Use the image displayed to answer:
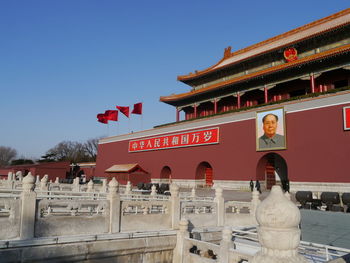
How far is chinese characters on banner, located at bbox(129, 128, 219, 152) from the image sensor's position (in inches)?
838

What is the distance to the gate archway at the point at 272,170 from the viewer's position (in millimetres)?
18328

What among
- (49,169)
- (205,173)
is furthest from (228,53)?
(49,169)

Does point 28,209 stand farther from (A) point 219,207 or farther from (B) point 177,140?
→ (B) point 177,140

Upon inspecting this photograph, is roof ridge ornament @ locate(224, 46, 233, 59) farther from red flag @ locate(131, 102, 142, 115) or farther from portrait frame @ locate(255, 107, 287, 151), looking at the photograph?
portrait frame @ locate(255, 107, 287, 151)

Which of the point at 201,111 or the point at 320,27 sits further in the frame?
the point at 201,111

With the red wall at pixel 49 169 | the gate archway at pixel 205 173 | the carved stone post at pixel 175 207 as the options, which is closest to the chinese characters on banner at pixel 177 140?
the gate archway at pixel 205 173

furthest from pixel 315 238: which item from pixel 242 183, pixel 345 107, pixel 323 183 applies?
pixel 242 183

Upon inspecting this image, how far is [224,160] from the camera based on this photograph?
2012 centimetres

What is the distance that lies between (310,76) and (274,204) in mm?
18397

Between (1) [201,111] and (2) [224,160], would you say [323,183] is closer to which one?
(2) [224,160]

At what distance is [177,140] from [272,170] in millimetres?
7777

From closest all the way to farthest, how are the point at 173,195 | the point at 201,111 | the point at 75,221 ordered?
the point at 75,221, the point at 173,195, the point at 201,111

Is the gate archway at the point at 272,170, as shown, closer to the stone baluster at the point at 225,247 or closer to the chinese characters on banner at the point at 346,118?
the chinese characters on banner at the point at 346,118

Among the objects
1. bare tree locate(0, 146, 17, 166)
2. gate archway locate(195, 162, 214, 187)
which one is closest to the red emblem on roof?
gate archway locate(195, 162, 214, 187)
